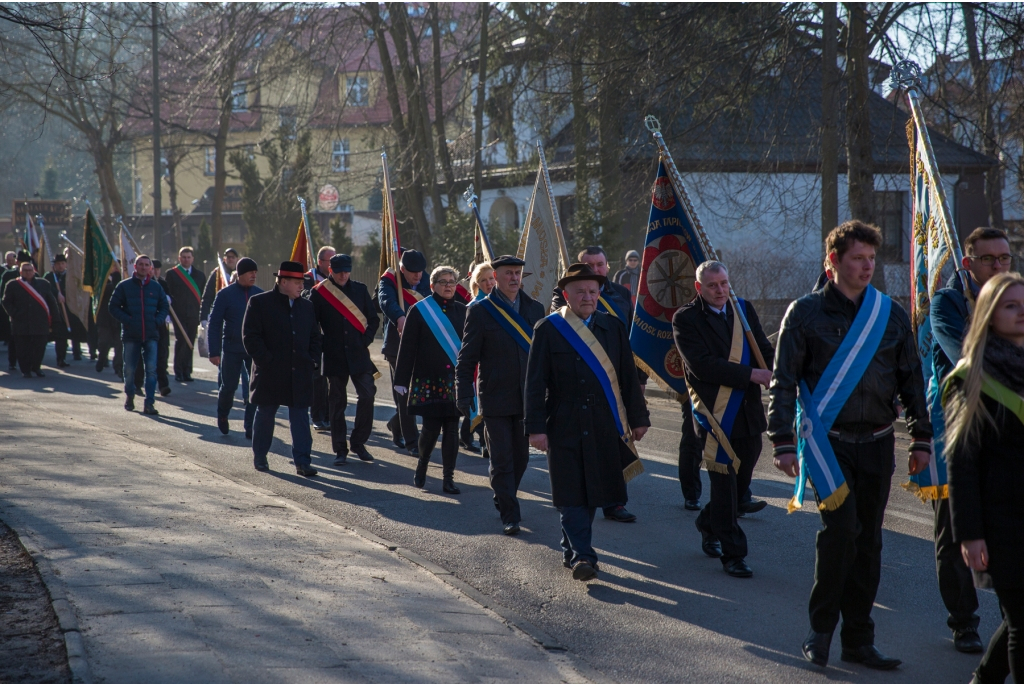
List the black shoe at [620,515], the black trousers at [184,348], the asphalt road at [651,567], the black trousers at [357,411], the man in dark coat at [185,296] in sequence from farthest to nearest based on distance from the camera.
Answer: the black trousers at [184,348] < the man in dark coat at [185,296] < the black trousers at [357,411] < the black shoe at [620,515] < the asphalt road at [651,567]

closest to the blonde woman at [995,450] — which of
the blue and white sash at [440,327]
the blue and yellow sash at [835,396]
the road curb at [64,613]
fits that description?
the blue and yellow sash at [835,396]

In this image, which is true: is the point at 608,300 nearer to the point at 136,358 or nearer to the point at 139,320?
the point at 139,320

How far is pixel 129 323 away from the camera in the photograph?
13281mm

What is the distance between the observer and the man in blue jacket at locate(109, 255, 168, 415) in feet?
43.7

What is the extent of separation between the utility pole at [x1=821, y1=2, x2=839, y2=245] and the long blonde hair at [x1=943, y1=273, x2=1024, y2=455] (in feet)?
35.1

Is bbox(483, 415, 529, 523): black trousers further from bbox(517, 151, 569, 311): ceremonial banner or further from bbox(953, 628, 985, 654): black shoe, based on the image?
bbox(517, 151, 569, 311): ceremonial banner

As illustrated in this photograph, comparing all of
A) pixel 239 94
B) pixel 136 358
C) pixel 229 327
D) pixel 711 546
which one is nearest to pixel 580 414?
pixel 711 546

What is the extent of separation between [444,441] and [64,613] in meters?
4.40

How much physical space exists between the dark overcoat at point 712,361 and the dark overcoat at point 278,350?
4206 millimetres

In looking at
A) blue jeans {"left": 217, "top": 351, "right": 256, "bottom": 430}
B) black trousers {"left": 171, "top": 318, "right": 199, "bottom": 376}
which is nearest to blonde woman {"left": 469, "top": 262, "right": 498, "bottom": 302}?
blue jeans {"left": 217, "top": 351, "right": 256, "bottom": 430}

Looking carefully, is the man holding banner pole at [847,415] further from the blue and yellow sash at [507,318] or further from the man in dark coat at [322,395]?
the man in dark coat at [322,395]

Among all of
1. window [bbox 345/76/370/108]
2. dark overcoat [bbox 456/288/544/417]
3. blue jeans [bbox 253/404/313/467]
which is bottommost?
blue jeans [bbox 253/404/313/467]

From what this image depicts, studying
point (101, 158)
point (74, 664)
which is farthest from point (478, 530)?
point (101, 158)

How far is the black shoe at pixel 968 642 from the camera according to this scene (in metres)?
4.96
